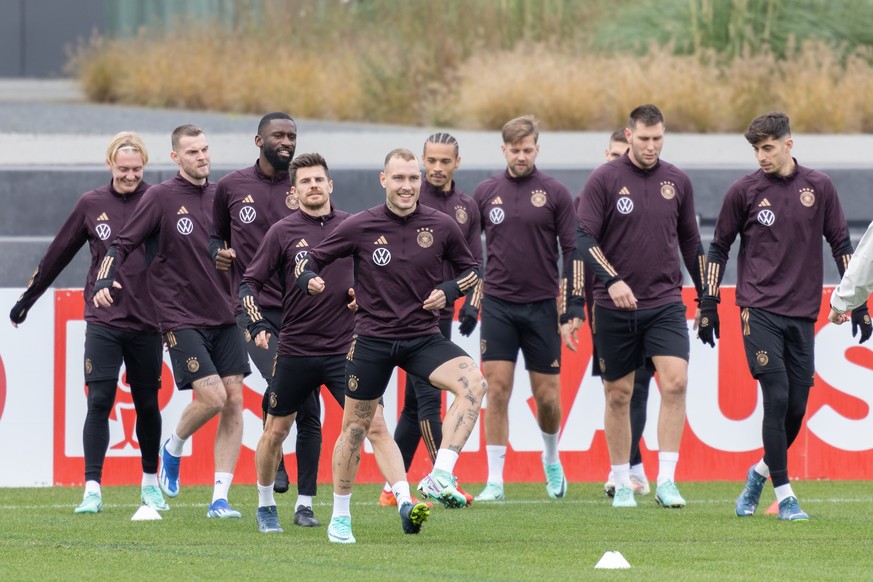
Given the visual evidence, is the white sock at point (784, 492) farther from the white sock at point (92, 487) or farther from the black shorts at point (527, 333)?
the white sock at point (92, 487)

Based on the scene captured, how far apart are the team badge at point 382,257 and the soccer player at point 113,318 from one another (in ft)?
7.30

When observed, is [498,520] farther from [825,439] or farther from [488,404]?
[825,439]

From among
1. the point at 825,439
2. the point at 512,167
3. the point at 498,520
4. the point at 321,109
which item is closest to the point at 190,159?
the point at 512,167

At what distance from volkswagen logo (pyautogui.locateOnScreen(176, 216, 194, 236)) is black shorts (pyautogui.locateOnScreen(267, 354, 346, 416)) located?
4.59ft

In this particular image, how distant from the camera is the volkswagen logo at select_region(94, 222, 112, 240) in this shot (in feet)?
33.0

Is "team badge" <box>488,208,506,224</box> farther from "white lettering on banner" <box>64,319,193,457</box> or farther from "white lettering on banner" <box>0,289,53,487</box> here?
"white lettering on banner" <box>0,289,53,487</box>

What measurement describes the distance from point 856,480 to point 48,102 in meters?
16.9

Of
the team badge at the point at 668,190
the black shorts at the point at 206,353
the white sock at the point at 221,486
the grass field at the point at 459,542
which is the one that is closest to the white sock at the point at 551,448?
the grass field at the point at 459,542

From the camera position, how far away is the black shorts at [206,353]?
9.75 metres

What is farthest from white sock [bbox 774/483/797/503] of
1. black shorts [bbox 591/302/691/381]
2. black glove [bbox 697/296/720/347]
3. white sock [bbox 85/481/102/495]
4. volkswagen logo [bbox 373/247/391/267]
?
white sock [bbox 85/481/102/495]

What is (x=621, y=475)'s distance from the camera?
1032 centimetres

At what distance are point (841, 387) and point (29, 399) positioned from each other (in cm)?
546

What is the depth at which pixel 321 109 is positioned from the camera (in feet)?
73.6

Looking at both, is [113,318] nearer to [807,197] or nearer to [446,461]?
[446,461]
